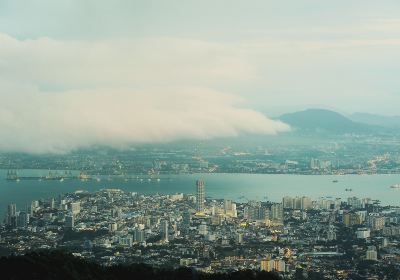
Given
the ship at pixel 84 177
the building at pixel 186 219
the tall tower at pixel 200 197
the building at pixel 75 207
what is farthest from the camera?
the ship at pixel 84 177

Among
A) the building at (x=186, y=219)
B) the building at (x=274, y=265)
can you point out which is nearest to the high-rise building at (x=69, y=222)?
the building at (x=186, y=219)

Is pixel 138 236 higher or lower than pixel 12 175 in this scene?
lower

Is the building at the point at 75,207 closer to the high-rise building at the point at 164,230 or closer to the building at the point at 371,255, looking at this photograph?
the high-rise building at the point at 164,230

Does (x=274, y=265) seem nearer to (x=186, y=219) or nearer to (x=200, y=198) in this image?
(x=186, y=219)

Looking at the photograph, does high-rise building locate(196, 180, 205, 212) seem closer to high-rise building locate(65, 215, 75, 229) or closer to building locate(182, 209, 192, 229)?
building locate(182, 209, 192, 229)

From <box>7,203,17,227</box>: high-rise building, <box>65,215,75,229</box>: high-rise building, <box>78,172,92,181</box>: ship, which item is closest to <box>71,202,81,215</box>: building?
<box>65,215,75,229</box>: high-rise building

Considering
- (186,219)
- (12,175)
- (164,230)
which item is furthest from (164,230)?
(12,175)

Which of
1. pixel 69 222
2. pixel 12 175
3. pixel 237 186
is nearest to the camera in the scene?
pixel 69 222
